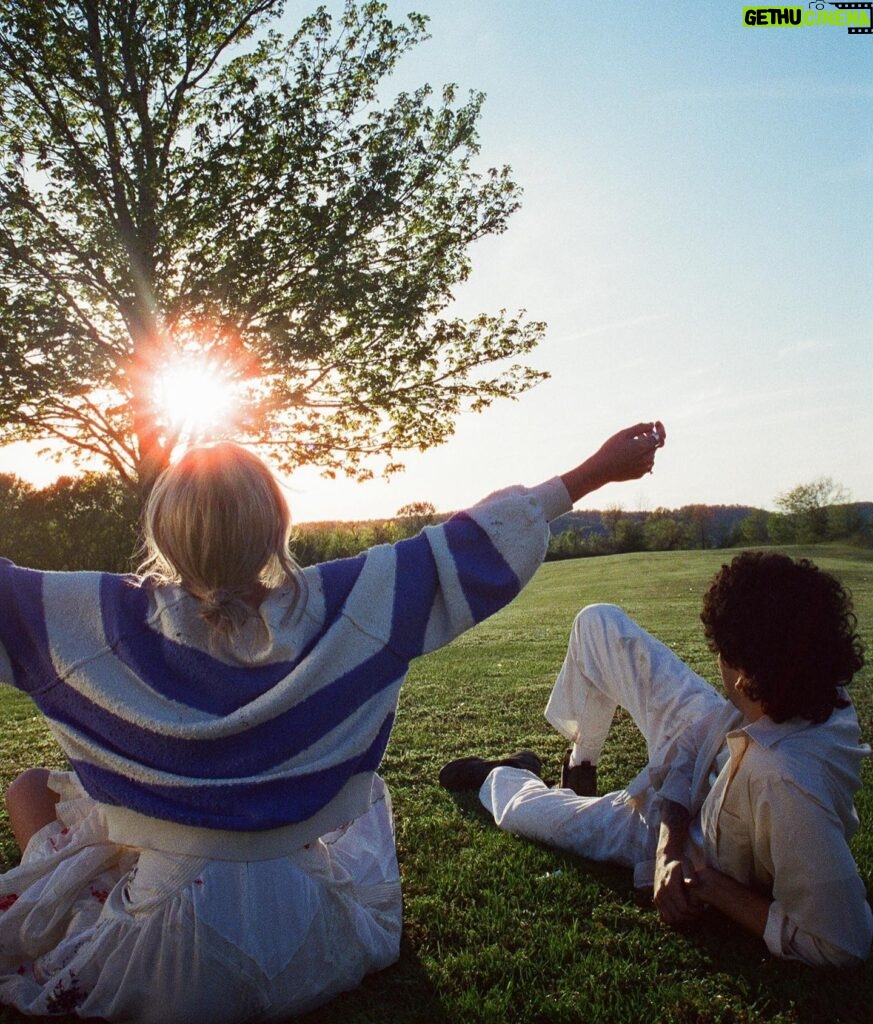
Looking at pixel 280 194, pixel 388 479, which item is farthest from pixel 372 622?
pixel 388 479

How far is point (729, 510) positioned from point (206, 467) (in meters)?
55.0

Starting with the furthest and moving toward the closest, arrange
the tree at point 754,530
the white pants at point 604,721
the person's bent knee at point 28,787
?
the tree at point 754,530 → the white pants at point 604,721 → the person's bent knee at point 28,787

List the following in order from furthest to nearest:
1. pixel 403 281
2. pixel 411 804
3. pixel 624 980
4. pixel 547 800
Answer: pixel 403 281, pixel 411 804, pixel 547 800, pixel 624 980

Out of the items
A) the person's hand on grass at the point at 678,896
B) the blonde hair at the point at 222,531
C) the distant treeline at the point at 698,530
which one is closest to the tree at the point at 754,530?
the distant treeline at the point at 698,530

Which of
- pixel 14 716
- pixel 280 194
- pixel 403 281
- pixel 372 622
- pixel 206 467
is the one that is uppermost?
pixel 280 194

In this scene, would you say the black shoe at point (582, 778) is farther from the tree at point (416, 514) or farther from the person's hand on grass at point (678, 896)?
the tree at point (416, 514)

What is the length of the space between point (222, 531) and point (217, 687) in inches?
15.7

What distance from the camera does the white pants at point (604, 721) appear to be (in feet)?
10.6

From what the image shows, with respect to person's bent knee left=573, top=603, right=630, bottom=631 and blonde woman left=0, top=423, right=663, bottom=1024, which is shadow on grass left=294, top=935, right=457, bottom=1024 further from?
person's bent knee left=573, top=603, right=630, bottom=631

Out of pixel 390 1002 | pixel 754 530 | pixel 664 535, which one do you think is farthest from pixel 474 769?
pixel 754 530

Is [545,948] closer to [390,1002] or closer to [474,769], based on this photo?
[390,1002]

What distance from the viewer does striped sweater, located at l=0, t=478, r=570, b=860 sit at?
7.29 ft

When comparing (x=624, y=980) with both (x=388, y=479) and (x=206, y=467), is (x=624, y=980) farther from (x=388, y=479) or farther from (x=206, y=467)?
(x=388, y=479)

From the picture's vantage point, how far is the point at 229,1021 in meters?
2.26
